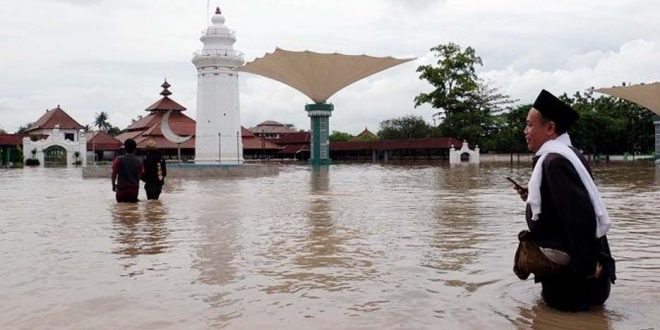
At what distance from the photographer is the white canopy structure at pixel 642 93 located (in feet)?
167

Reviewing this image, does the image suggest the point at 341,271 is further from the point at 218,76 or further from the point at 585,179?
the point at 218,76

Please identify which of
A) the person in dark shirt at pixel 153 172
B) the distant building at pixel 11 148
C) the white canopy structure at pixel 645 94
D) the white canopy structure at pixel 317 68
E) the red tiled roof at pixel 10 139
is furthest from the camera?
the red tiled roof at pixel 10 139

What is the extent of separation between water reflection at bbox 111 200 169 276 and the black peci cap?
335cm

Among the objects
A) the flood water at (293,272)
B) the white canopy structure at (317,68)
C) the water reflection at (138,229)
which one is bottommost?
the flood water at (293,272)

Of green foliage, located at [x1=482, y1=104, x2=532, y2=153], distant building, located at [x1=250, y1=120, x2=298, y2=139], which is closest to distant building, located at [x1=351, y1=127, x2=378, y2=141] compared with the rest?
distant building, located at [x1=250, y1=120, x2=298, y2=139]

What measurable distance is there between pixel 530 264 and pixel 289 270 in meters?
2.22

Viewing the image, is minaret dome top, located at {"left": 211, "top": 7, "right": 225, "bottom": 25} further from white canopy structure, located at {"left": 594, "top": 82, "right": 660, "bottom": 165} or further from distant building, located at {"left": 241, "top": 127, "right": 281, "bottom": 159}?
white canopy structure, located at {"left": 594, "top": 82, "right": 660, "bottom": 165}

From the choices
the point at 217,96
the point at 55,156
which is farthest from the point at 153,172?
the point at 55,156

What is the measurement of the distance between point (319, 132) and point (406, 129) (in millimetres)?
29257

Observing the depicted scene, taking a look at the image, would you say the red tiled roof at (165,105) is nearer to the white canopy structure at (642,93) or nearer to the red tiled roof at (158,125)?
the red tiled roof at (158,125)

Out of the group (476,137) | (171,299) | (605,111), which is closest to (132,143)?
(171,299)

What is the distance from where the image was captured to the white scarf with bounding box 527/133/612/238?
3.73 metres

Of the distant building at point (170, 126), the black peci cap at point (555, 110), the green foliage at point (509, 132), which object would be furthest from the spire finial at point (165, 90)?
the black peci cap at point (555, 110)

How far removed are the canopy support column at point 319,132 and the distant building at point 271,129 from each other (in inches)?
1580
